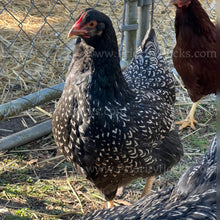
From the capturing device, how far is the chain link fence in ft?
10.4

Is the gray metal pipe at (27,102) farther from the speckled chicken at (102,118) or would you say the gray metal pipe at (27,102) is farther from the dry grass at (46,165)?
the speckled chicken at (102,118)

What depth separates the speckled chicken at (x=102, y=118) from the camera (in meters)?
2.01

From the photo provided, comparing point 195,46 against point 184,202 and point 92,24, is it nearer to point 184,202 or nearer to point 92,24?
point 92,24

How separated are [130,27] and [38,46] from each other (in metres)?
1.33

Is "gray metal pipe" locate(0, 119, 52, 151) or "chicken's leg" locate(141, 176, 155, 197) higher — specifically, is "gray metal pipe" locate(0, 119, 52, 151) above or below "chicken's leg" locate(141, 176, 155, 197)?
above

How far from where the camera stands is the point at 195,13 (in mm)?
2971

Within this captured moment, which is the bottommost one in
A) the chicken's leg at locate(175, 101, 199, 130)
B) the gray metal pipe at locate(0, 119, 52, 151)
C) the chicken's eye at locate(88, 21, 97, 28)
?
the gray metal pipe at locate(0, 119, 52, 151)

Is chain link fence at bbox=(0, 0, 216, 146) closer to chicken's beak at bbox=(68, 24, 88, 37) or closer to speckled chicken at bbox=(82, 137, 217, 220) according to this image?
chicken's beak at bbox=(68, 24, 88, 37)

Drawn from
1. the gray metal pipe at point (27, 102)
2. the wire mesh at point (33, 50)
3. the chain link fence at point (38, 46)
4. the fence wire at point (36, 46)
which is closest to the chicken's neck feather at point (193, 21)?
the chain link fence at point (38, 46)

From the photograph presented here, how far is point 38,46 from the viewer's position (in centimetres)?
429

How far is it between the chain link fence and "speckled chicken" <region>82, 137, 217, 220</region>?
1.61 metres

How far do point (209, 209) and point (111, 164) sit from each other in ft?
2.81

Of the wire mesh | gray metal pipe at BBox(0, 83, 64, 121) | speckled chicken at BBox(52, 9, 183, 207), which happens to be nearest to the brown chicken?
the wire mesh

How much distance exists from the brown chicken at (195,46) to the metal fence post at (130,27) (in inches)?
19.1
